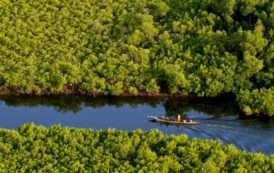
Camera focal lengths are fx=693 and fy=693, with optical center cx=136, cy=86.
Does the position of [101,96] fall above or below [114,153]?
above

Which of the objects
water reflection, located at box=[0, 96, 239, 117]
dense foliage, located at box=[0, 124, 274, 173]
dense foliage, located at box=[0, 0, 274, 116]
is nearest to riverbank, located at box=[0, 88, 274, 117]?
water reflection, located at box=[0, 96, 239, 117]

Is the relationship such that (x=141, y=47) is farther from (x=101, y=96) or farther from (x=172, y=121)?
(x=172, y=121)

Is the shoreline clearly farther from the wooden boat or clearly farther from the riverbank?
the wooden boat

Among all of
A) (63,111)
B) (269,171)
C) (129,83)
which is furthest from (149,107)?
(269,171)

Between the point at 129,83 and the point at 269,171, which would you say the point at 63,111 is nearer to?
the point at 129,83

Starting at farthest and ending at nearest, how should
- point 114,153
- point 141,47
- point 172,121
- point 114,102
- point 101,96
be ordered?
point 141,47
point 101,96
point 114,102
point 172,121
point 114,153

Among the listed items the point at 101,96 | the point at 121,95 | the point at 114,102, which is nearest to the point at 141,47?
the point at 121,95

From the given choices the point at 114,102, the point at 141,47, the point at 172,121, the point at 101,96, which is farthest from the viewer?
the point at 141,47

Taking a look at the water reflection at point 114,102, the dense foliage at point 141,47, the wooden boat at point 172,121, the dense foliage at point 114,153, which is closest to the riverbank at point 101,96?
the water reflection at point 114,102

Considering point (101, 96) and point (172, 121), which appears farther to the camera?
point (101, 96)

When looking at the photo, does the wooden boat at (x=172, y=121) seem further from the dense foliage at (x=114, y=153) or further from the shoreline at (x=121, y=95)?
the dense foliage at (x=114, y=153)
